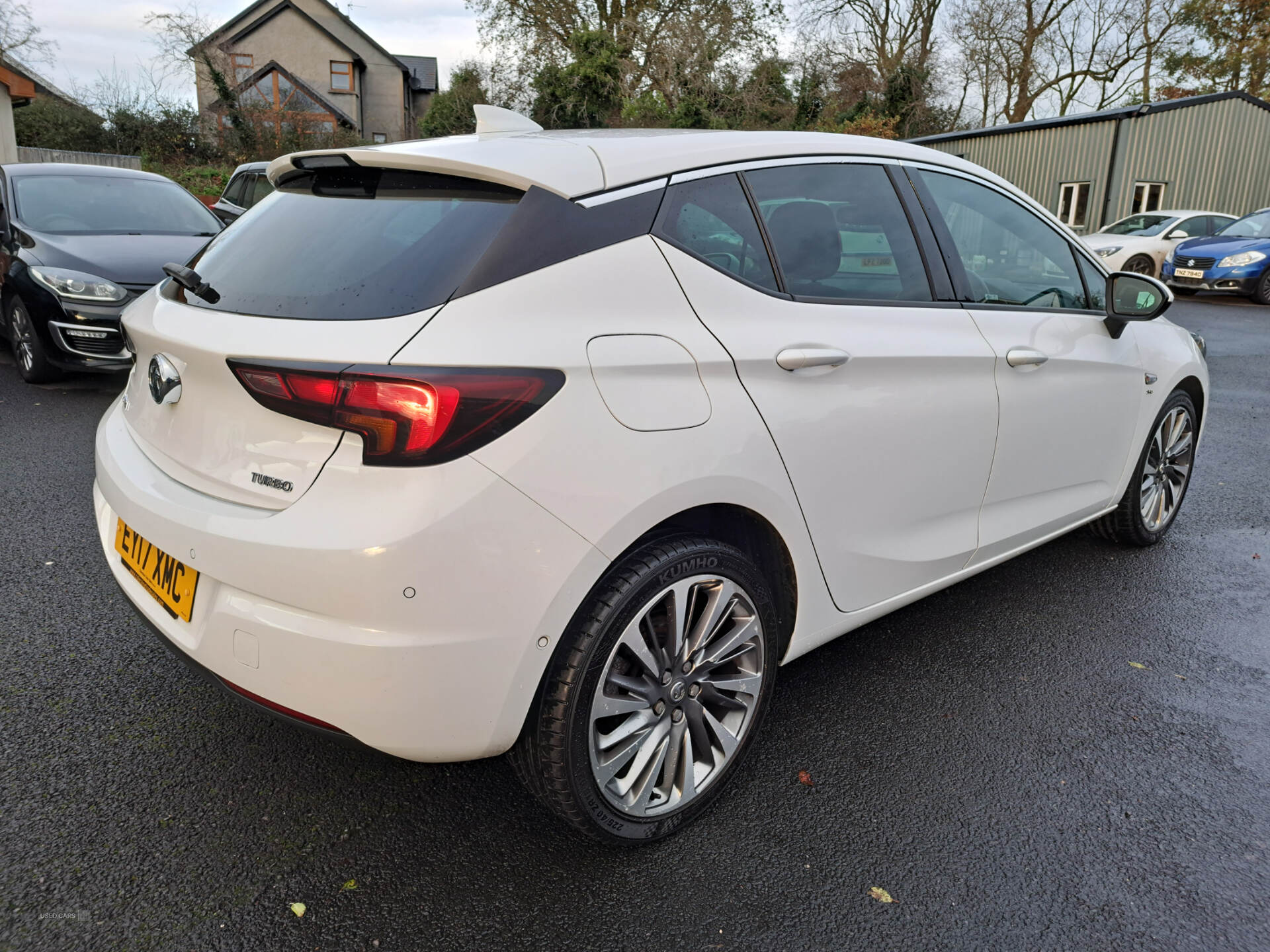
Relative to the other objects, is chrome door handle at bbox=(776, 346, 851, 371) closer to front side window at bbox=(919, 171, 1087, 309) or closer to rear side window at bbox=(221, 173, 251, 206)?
front side window at bbox=(919, 171, 1087, 309)

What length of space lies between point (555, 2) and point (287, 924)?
34206 millimetres

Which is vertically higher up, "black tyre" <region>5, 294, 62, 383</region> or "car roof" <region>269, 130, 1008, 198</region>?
"car roof" <region>269, 130, 1008, 198</region>

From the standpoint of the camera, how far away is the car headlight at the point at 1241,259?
15664 millimetres

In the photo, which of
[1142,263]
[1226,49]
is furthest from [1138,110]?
[1226,49]

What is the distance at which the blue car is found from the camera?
15.8m

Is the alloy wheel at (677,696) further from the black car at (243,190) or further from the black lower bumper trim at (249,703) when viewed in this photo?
the black car at (243,190)

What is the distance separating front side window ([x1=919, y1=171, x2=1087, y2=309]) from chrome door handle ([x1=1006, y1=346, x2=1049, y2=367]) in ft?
0.60

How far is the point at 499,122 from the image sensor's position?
2820 millimetres

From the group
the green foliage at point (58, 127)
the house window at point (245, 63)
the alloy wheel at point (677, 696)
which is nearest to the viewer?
the alloy wheel at point (677, 696)

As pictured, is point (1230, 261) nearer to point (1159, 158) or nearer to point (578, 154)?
point (1159, 158)

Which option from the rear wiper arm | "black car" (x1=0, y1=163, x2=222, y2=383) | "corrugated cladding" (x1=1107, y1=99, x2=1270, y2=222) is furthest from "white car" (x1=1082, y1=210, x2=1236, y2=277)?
the rear wiper arm

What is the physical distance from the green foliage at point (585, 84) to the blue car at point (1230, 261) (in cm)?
1783

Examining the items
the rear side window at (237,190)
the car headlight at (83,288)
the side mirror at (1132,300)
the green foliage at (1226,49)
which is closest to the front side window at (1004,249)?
the side mirror at (1132,300)

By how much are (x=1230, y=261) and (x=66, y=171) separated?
17.3m
